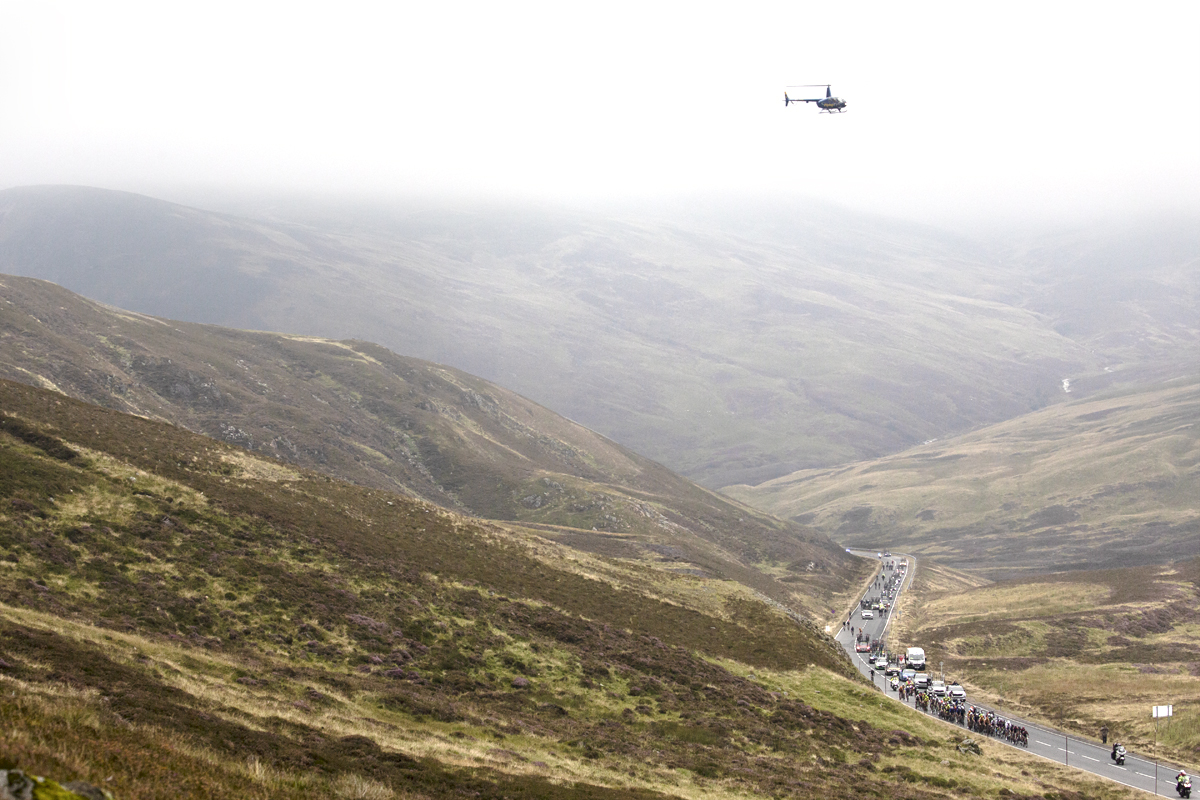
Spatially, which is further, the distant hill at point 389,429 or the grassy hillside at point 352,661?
the distant hill at point 389,429

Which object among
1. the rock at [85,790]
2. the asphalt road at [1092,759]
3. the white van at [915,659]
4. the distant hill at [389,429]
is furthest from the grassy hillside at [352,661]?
the distant hill at [389,429]

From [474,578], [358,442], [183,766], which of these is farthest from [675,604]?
[358,442]

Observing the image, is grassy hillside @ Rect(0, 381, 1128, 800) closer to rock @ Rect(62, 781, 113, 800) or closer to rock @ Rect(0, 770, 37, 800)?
rock @ Rect(62, 781, 113, 800)

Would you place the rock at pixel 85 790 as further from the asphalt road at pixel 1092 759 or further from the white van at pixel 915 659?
the white van at pixel 915 659

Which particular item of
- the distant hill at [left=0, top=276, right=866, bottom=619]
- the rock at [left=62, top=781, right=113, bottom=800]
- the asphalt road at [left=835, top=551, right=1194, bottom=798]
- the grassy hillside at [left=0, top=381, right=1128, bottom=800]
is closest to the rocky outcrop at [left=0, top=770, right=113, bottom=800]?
the rock at [left=62, top=781, right=113, bottom=800]

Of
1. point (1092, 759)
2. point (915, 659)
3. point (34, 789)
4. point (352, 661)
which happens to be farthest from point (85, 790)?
point (915, 659)

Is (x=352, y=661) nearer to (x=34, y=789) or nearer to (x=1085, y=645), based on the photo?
(x=34, y=789)

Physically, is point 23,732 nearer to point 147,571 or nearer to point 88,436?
point 147,571
